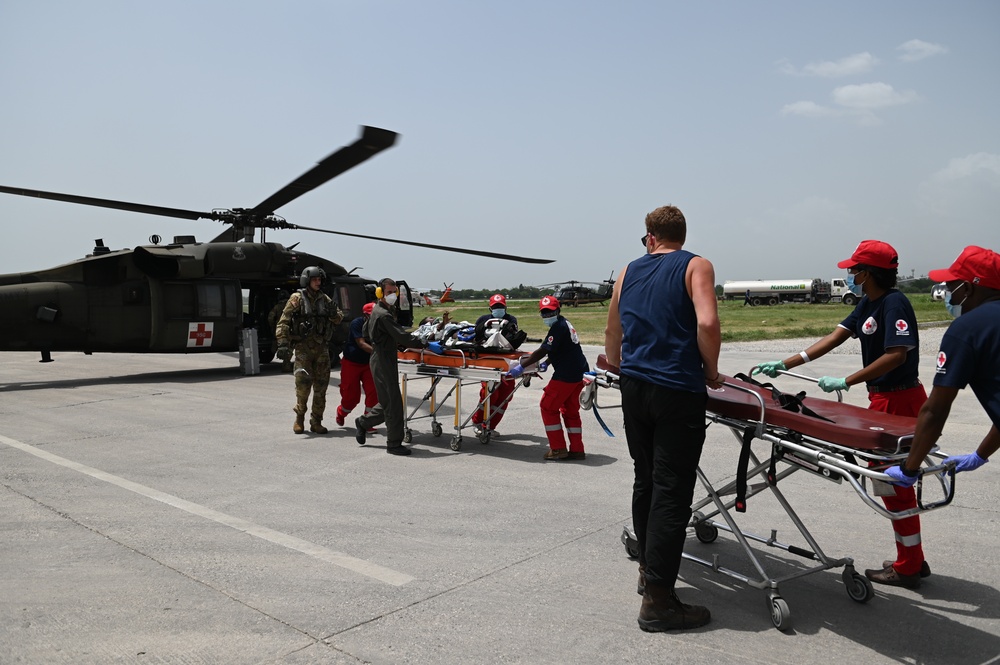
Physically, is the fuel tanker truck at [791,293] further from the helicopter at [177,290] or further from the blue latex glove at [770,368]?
the blue latex glove at [770,368]

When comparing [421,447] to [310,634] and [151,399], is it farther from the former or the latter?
[151,399]

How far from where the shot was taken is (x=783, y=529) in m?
5.42

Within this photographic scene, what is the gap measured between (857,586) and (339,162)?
1003 centimetres

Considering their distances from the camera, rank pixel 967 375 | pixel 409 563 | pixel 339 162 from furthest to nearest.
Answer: pixel 339 162
pixel 409 563
pixel 967 375

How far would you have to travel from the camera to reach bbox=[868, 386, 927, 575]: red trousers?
168 inches

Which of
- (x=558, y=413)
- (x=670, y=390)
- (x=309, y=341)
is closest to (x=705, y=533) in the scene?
(x=670, y=390)

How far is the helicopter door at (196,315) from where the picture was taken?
1533 cm

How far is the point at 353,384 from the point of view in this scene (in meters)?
9.98

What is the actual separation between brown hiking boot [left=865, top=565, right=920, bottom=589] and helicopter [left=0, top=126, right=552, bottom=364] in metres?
9.40

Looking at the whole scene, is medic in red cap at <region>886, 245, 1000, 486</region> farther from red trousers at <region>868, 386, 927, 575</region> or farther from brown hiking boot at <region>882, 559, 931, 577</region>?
brown hiking boot at <region>882, 559, 931, 577</region>

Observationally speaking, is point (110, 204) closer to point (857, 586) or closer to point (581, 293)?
point (857, 586)

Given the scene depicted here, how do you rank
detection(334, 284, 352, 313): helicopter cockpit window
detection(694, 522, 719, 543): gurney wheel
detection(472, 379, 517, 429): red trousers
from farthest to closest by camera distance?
detection(334, 284, 352, 313): helicopter cockpit window
detection(472, 379, 517, 429): red trousers
detection(694, 522, 719, 543): gurney wheel

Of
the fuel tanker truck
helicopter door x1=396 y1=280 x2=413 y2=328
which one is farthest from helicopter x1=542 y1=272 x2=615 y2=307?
helicopter door x1=396 y1=280 x2=413 y2=328

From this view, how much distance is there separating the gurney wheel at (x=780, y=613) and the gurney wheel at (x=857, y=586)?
509mm
